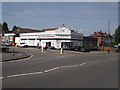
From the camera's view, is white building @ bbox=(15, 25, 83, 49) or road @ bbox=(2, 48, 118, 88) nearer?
road @ bbox=(2, 48, 118, 88)

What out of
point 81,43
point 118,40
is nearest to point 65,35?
point 81,43

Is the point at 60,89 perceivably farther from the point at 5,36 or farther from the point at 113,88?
the point at 5,36

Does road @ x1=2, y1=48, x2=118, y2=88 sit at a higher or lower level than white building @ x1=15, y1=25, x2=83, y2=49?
lower

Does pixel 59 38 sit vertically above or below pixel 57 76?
above

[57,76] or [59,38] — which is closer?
[57,76]

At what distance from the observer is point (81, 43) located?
79.9 m

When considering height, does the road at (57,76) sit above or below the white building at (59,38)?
below

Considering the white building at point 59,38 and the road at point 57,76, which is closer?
the road at point 57,76

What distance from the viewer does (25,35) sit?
8325cm

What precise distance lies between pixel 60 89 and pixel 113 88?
2.22 m

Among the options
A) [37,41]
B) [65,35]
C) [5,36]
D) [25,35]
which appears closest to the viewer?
[65,35]

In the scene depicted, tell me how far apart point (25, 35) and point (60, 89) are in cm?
7656

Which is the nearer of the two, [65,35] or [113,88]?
[113,88]

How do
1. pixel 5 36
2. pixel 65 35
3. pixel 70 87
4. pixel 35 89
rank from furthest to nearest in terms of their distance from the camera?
pixel 5 36
pixel 65 35
pixel 70 87
pixel 35 89
